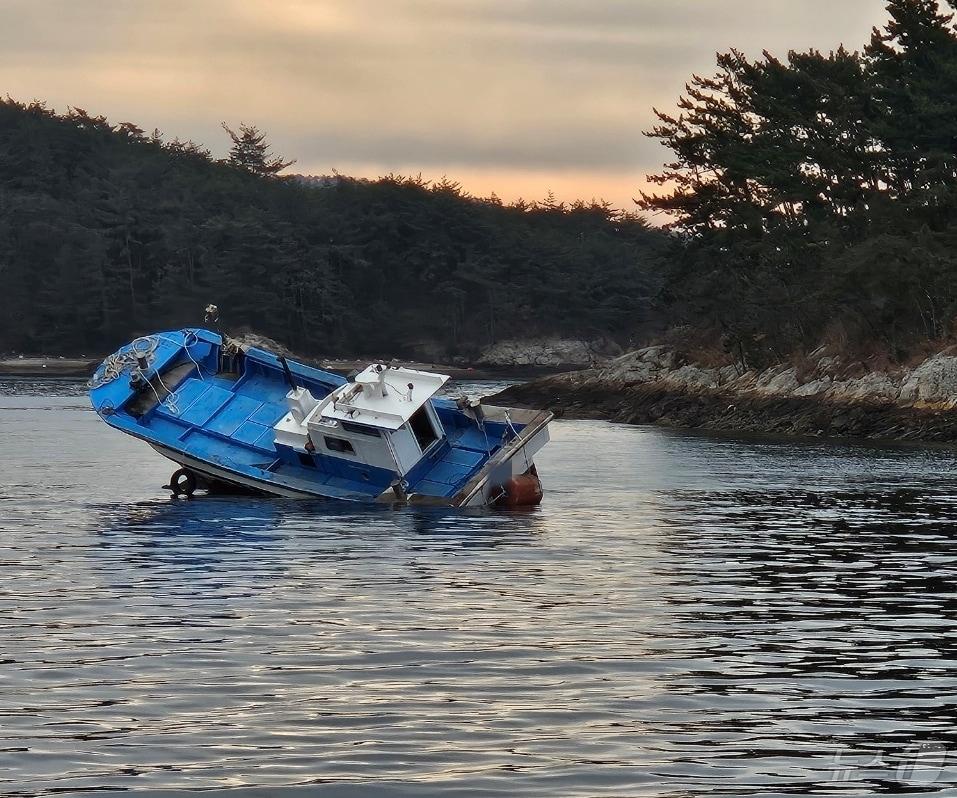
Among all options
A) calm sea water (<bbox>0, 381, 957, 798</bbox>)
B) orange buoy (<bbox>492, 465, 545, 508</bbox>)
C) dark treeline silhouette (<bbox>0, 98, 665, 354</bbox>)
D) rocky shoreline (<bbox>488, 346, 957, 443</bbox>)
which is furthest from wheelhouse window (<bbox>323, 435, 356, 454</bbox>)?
dark treeline silhouette (<bbox>0, 98, 665, 354</bbox>)

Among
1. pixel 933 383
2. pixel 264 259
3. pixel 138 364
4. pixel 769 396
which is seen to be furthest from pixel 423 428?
pixel 264 259

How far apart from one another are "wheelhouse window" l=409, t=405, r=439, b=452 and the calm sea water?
251cm

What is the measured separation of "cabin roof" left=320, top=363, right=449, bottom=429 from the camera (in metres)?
34.1

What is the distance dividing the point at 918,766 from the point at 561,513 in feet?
73.4

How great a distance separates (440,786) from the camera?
11539 mm

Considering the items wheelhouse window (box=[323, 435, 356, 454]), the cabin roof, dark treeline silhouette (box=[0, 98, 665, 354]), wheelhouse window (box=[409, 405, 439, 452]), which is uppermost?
dark treeline silhouette (box=[0, 98, 665, 354])

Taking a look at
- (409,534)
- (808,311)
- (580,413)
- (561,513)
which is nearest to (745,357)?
(808,311)

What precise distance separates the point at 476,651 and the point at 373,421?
57.5ft

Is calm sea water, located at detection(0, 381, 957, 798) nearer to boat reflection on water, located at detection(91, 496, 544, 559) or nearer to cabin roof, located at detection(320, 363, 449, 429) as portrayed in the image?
boat reflection on water, located at detection(91, 496, 544, 559)

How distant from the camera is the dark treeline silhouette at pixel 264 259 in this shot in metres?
151

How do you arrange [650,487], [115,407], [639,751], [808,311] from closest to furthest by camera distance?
[639,751], [115,407], [650,487], [808,311]

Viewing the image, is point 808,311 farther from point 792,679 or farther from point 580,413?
point 792,679

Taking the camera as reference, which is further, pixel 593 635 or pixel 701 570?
pixel 701 570

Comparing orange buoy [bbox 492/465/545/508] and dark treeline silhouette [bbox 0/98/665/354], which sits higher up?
dark treeline silhouette [bbox 0/98/665/354]
